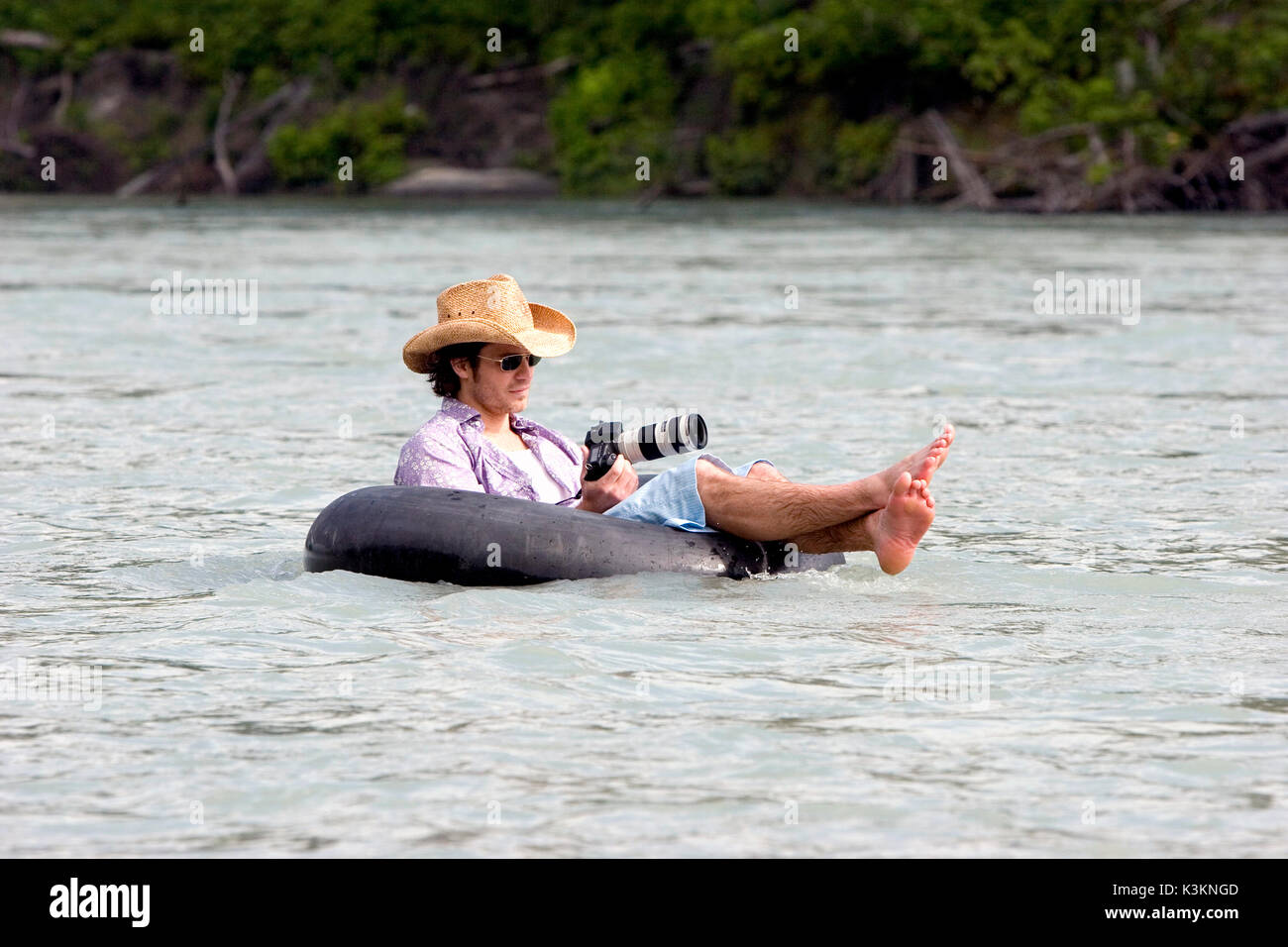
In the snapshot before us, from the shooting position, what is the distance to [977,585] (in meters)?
7.31

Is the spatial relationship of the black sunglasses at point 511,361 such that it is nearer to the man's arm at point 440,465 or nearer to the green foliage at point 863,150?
the man's arm at point 440,465

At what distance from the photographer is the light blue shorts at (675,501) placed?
714 cm

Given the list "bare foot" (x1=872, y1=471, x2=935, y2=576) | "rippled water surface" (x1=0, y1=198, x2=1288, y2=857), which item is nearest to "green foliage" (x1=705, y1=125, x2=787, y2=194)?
"rippled water surface" (x1=0, y1=198, x2=1288, y2=857)

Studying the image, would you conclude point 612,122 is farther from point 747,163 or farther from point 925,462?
point 925,462

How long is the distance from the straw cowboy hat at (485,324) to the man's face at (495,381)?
0.27 feet

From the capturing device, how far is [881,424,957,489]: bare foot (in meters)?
6.47

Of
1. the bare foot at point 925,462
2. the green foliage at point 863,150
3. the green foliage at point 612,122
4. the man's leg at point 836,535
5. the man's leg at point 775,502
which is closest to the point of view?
the bare foot at point 925,462

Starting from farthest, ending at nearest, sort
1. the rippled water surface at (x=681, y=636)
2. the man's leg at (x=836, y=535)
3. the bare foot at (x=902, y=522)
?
the man's leg at (x=836, y=535) → the bare foot at (x=902, y=522) → the rippled water surface at (x=681, y=636)

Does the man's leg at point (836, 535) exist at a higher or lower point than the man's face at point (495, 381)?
lower

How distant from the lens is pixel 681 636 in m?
6.41

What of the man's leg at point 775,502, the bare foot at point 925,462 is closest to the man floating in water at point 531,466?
the man's leg at point 775,502

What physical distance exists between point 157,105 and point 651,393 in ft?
131
